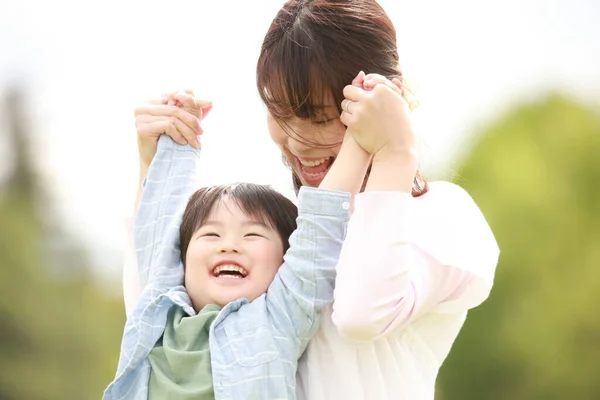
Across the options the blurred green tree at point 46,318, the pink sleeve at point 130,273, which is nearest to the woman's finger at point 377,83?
the pink sleeve at point 130,273

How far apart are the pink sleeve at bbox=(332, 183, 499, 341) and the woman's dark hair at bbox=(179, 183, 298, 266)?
331 millimetres

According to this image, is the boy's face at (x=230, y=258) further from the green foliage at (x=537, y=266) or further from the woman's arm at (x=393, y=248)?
the green foliage at (x=537, y=266)

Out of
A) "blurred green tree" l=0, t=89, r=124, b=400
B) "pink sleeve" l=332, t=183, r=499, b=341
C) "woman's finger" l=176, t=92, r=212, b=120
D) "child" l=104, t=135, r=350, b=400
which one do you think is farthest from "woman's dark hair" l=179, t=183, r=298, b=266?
"blurred green tree" l=0, t=89, r=124, b=400

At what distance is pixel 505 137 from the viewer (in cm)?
1692

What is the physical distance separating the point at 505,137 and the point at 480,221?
15005mm

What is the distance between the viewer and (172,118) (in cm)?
252

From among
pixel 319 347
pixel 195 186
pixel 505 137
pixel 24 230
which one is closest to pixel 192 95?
pixel 195 186

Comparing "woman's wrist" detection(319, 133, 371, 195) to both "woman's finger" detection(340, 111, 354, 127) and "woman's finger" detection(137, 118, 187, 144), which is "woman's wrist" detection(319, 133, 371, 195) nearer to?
"woman's finger" detection(340, 111, 354, 127)

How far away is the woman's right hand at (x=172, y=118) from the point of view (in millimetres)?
2516

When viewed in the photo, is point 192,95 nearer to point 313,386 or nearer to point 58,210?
point 313,386

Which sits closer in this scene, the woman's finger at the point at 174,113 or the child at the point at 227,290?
the child at the point at 227,290

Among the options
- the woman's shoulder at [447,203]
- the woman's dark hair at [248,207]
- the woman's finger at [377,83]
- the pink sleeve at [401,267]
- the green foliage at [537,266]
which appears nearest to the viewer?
the pink sleeve at [401,267]

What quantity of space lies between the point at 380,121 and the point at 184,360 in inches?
26.4

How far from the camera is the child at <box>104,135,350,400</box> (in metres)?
2.12
